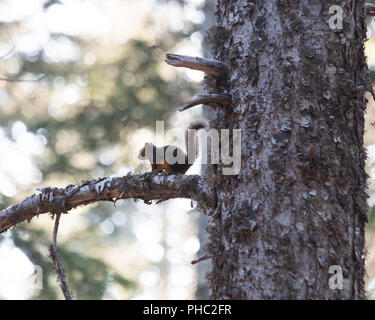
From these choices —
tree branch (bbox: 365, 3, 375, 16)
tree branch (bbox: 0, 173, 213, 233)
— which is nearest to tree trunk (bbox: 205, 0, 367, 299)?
tree branch (bbox: 365, 3, 375, 16)

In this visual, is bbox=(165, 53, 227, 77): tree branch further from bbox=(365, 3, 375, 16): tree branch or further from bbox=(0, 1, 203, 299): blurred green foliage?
bbox=(0, 1, 203, 299): blurred green foliage

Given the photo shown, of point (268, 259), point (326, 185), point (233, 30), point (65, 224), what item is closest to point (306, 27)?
point (233, 30)

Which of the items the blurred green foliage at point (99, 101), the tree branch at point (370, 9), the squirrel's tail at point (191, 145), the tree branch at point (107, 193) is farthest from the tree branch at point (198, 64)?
the blurred green foliage at point (99, 101)

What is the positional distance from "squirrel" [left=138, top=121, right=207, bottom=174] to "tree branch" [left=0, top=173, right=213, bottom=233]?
95 centimetres

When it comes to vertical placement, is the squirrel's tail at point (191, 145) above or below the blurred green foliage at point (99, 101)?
below

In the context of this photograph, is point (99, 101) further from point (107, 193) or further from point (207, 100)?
point (207, 100)

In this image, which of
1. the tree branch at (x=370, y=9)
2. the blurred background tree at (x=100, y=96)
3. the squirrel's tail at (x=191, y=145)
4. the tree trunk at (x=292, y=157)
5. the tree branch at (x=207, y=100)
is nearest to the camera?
the tree trunk at (x=292, y=157)

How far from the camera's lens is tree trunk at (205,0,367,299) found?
1.65 metres

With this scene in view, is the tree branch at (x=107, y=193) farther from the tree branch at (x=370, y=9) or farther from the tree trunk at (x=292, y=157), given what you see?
the tree branch at (x=370, y=9)

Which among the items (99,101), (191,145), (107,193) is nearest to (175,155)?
(191,145)

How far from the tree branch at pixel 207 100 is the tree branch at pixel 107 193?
0.37 meters

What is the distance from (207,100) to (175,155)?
88.7 inches

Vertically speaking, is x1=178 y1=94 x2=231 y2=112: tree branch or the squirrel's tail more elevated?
the squirrel's tail

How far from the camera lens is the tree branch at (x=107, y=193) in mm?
2133
